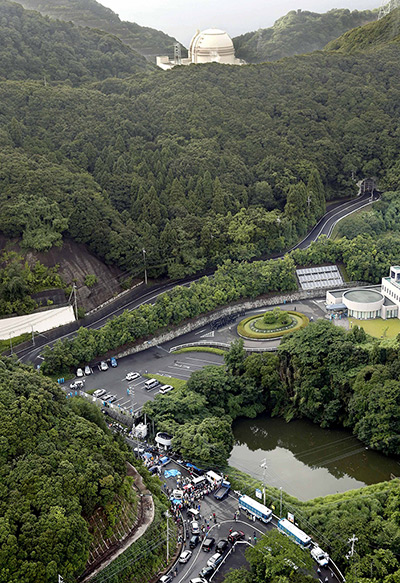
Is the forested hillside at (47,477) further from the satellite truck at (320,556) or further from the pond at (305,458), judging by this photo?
the pond at (305,458)

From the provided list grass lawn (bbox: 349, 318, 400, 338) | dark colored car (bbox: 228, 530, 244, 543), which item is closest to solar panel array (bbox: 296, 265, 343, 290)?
grass lawn (bbox: 349, 318, 400, 338)

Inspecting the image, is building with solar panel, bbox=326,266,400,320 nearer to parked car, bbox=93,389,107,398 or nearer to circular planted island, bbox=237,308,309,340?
circular planted island, bbox=237,308,309,340

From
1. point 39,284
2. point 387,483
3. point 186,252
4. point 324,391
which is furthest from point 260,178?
point 387,483

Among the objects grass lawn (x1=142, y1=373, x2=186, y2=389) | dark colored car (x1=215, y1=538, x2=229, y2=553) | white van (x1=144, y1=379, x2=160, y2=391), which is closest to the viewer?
dark colored car (x1=215, y1=538, x2=229, y2=553)

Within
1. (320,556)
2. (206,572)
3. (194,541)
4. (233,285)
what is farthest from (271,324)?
(206,572)

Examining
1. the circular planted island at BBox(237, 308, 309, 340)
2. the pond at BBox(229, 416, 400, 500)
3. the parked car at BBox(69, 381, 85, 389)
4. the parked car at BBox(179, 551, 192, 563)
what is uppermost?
the circular planted island at BBox(237, 308, 309, 340)

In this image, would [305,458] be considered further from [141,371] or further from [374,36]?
[374,36]

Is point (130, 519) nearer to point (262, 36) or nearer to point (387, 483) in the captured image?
point (387, 483)
